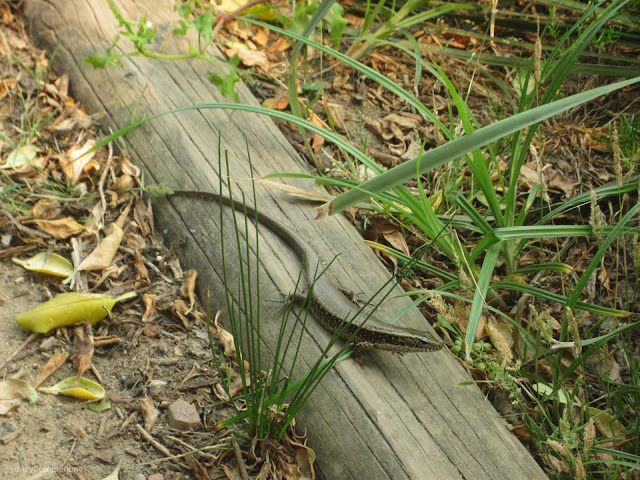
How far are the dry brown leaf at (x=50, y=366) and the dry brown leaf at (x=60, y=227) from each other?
0.78 metres

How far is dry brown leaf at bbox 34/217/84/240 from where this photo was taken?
A: 10.4 ft

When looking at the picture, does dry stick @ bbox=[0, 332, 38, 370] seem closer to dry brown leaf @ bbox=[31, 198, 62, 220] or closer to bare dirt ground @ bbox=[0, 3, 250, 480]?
bare dirt ground @ bbox=[0, 3, 250, 480]

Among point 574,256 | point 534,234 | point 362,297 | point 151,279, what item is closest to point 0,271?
point 151,279

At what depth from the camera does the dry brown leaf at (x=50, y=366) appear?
256 cm

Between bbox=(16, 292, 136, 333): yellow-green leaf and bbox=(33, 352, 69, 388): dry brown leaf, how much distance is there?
16 centimetres

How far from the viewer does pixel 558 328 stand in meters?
3.19

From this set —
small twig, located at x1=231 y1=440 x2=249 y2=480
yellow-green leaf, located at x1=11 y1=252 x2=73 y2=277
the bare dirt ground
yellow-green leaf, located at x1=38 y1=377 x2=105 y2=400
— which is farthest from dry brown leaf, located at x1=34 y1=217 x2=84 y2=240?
small twig, located at x1=231 y1=440 x2=249 y2=480

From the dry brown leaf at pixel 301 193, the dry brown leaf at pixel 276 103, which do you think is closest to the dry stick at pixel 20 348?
the dry brown leaf at pixel 301 193

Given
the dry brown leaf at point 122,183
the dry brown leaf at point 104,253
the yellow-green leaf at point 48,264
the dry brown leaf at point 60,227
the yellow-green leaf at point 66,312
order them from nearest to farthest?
the yellow-green leaf at point 66,312 < the yellow-green leaf at point 48,264 < the dry brown leaf at point 104,253 < the dry brown leaf at point 60,227 < the dry brown leaf at point 122,183

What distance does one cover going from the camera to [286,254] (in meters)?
3.12

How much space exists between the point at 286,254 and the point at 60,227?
129 cm

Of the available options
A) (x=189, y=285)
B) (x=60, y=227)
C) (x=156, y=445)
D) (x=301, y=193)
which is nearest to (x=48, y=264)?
(x=60, y=227)

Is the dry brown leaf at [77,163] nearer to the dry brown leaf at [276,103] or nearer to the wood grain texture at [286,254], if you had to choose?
the wood grain texture at [286,254]

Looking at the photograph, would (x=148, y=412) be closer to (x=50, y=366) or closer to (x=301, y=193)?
(x=50, y=366)
